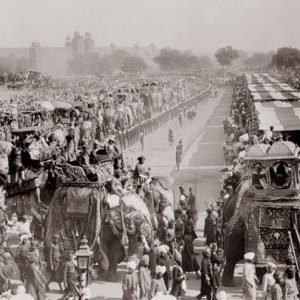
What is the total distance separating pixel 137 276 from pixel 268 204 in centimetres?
251

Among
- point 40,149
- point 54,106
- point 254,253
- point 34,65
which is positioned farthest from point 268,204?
point 34,65

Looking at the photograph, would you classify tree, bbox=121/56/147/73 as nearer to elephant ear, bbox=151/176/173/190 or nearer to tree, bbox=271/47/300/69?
tree, bbox=271/47/300/69

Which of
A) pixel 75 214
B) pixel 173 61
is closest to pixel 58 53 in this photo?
pixel 173 61

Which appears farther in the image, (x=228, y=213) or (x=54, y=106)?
(x=54, y=106)

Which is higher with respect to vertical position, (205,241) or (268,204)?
(268,204)

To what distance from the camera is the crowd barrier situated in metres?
32.7

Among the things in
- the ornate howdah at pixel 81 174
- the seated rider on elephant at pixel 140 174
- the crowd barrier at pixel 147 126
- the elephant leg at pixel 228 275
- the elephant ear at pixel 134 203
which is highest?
the ornate howdah at pixel 81 174

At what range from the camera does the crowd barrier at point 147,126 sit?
32656 mm

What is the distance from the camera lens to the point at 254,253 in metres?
11.4

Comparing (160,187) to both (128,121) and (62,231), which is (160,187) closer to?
(62,231)

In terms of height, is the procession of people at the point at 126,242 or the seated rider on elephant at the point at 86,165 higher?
the seated rider on elephant at the point at 86,165

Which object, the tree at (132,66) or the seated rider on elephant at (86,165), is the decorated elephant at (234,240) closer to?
the seated rider on elephant at (86,165)

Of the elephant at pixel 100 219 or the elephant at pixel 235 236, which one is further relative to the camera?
the elephant at pixel 100 219

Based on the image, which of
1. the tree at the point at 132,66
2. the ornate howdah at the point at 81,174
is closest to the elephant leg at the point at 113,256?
the ornate howdah at the point at 81,174
